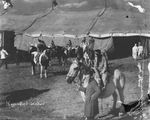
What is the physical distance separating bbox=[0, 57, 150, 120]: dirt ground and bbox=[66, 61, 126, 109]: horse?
0.31ft

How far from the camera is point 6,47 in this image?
12.6ft

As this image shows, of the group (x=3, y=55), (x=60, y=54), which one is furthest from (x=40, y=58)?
(x=3, y=55)

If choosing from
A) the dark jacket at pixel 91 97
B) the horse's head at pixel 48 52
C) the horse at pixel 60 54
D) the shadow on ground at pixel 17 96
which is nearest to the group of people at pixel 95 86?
the dark jacket at pixel 91 97

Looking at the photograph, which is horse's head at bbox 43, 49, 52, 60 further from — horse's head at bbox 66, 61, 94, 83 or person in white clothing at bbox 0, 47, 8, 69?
person in white clothing at bbox 0, 47, 8, 69

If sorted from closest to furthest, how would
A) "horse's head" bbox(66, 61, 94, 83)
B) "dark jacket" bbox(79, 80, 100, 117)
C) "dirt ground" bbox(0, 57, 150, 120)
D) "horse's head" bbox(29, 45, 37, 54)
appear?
"horse's head" bbox(66, 61, 94, 83) < "dark jacket" bbox(79, 80, 100, 117) < "dirt ground" bbox(0, 57, 150, 120) < "horse's head" bbox(29, 45, 37, 54)

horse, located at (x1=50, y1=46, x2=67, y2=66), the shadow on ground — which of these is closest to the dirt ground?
the shadow on ground

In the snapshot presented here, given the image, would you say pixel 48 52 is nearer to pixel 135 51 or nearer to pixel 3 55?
pixel 3 55

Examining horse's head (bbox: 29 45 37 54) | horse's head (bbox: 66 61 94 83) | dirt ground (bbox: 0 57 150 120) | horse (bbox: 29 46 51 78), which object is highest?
horse's head (bbox: 29 45 37 54)

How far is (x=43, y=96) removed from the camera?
3.79 m

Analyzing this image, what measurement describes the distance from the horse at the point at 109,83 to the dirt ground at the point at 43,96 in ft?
0.31

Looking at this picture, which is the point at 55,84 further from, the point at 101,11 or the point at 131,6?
the point at 131,6

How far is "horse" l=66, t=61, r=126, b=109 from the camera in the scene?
3.50 meters

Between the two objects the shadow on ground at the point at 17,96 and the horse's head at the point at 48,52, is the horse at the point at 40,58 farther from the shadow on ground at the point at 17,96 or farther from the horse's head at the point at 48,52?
the shadow on ground at the point at 17,96

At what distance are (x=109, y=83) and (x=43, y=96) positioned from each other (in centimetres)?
106
